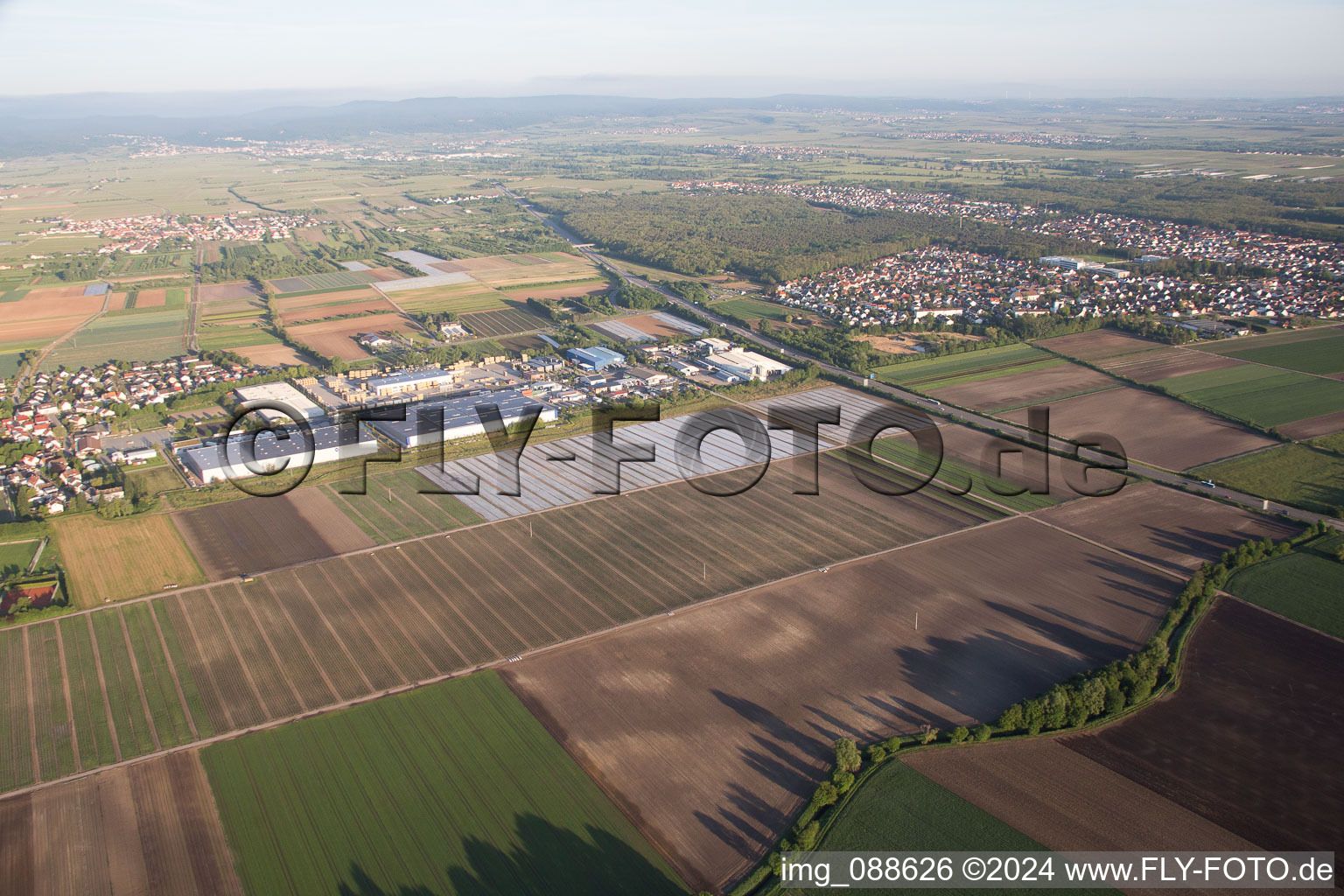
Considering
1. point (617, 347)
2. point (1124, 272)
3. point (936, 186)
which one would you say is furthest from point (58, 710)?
point (936, 186)

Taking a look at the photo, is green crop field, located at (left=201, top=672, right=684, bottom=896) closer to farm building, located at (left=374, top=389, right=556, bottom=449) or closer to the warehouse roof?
the warehouse roof

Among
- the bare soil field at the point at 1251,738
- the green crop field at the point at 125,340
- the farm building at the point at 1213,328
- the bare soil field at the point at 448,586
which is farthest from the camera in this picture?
the farm building at the point at 1213,328

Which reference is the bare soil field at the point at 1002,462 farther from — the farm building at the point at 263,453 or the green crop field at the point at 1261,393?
the farm building at the point at 263,453

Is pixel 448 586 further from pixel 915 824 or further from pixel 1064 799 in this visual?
pixel 1064 799

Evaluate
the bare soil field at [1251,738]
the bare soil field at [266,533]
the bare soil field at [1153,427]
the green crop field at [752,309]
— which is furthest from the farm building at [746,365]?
the bare soil field at [1251,738]

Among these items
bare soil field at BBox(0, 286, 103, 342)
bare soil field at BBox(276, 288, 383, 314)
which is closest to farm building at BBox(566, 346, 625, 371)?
bare soil field at BBox(276, 288, 383, 314)

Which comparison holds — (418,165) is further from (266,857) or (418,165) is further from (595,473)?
(266,857)
